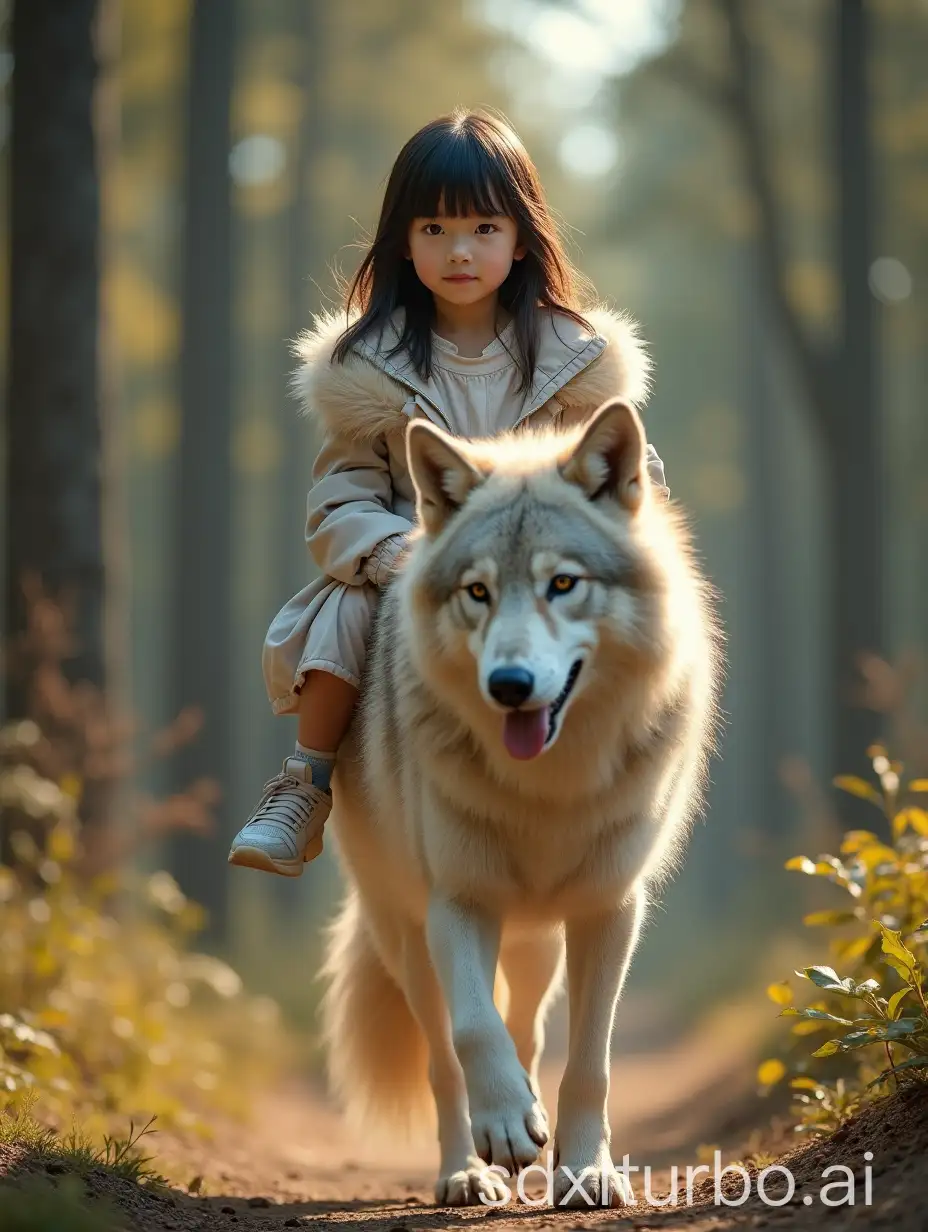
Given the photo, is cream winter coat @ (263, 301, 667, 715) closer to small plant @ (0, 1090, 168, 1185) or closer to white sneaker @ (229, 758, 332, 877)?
white sneaker @ (229, 758, 332, 877)

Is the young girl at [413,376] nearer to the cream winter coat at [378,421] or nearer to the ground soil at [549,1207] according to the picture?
the cream winter coat at [378,421]

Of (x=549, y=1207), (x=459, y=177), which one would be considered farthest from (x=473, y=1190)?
(x=459, y=177)

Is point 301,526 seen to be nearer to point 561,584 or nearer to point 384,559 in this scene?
point 384,559

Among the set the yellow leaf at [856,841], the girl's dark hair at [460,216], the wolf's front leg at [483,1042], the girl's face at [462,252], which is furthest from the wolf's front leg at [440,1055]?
the girl's face at [462,252]

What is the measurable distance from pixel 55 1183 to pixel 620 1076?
642 cm

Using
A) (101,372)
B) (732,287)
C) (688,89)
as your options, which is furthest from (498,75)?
(101,372)

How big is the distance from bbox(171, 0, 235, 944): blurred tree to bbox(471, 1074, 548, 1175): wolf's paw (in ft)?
28.2

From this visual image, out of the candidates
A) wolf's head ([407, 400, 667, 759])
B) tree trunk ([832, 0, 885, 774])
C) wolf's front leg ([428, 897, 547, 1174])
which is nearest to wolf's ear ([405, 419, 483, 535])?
wolf's head ([407, 400, 667, 759])

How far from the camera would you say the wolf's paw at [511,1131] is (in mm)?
3148

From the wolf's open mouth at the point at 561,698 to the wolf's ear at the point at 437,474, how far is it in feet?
1.81

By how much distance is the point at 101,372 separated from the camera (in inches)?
285

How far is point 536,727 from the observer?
311 cm

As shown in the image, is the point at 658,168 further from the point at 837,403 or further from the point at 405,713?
the point at 405,713

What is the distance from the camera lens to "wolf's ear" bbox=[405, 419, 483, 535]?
3.45m
